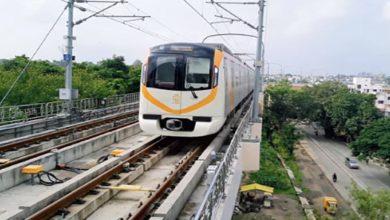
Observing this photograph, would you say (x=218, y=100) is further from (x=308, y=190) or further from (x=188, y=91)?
(x=308, y=190)

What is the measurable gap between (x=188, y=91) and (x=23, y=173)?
→ 15.1 ft

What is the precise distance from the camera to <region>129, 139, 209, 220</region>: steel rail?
276 inches

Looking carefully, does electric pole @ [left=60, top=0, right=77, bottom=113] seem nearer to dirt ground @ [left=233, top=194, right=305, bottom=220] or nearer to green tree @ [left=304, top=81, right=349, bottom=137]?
dirt ground @ [left=233, top=194, right=305, bottom=220]

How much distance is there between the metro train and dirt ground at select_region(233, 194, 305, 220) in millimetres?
12250

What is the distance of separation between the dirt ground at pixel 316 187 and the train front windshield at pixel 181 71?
17.3 meters

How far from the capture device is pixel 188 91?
11617 millimetres

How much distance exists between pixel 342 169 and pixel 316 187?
8855 mm

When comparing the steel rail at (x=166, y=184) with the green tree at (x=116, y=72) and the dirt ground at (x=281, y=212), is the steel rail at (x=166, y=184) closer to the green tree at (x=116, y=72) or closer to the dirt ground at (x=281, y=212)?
the dirt ground at (x=281, y=212)

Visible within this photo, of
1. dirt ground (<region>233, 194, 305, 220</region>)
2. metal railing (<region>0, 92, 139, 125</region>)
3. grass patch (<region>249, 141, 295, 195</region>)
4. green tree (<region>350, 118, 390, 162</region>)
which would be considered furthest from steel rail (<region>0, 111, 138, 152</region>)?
green tree (<region>350, 118, 390, 162</region>)

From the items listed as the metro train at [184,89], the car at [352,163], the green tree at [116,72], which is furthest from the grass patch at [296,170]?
the metro train at [184,89]

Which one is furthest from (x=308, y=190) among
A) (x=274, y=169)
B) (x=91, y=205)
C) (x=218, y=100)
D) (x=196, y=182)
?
(x=91, y=205)

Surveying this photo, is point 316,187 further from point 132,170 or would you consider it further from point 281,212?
point 132,170

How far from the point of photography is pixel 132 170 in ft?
32.3

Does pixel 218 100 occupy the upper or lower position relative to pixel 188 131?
upper
